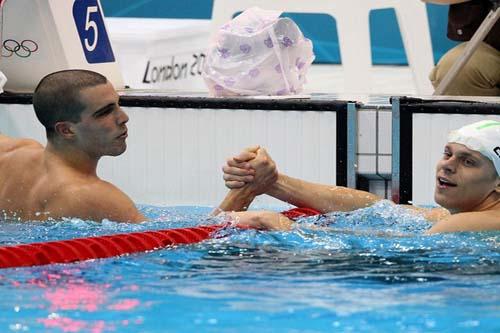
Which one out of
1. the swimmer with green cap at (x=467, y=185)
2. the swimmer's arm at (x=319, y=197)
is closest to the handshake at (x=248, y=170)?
the swimmer's arm at (x=319, y=197)

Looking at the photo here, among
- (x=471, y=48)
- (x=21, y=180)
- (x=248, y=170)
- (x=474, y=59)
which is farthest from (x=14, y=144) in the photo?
(x=474, y=59)

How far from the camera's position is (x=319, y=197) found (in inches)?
196

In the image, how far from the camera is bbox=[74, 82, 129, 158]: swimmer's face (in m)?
4.46

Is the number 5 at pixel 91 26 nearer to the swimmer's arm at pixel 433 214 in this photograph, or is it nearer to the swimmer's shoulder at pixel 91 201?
the swimmer's shoulder at pixel 91 201

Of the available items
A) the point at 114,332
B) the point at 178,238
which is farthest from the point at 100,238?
the point at 114,332

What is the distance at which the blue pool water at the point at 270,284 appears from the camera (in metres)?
3.13

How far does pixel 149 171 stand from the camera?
579 centimetres

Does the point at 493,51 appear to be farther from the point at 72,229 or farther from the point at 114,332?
the point at 114,332

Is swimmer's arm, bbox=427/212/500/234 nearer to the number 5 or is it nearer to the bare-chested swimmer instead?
the bare-chested swimmer

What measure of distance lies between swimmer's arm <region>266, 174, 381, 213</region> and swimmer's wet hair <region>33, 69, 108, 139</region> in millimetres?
904

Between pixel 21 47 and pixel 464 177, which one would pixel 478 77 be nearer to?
pixel 464 177

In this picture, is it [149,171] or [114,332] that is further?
[149,171]

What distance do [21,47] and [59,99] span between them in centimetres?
180

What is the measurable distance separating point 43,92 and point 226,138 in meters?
1.40
